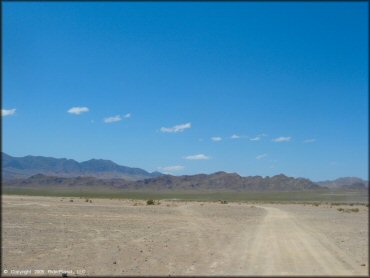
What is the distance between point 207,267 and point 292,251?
423cm

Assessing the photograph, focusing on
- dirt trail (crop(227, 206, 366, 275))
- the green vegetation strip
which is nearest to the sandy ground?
dirt trail (crop(227, 206, 366, 275))

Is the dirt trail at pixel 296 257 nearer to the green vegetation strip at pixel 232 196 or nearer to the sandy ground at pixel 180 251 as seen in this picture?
the sandy ground at pixel 180 251

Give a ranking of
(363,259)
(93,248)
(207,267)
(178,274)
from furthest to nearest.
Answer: (93,248), (363,259), (207,267), (178,274)

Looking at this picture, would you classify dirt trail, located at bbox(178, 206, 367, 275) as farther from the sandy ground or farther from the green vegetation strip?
the green vegetation strip

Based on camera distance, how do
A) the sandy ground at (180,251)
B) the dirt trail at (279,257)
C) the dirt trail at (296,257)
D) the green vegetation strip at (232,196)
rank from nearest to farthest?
the dirt trail at (296,257), the dirt trail at (279,257), the sandy ground at (180,251), the green vegetation strip at (232,196)

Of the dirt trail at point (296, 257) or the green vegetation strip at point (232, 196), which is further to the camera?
the green vegetation strip at point (232, 196)

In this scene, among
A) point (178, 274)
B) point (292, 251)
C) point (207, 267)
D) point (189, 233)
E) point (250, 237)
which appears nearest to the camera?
A: point (178, 274)

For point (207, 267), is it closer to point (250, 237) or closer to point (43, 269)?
point (43, 269)

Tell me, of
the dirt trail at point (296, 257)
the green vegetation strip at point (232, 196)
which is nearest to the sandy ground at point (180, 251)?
the dirt trail at point (296, 257)

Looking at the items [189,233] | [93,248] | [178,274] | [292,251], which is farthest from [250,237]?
[178,274]

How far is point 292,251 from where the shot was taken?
18016 millimetres

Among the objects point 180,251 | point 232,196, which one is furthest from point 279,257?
point 232,196

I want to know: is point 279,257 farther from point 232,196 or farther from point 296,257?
point 232,196

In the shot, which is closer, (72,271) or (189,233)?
(72,271)
